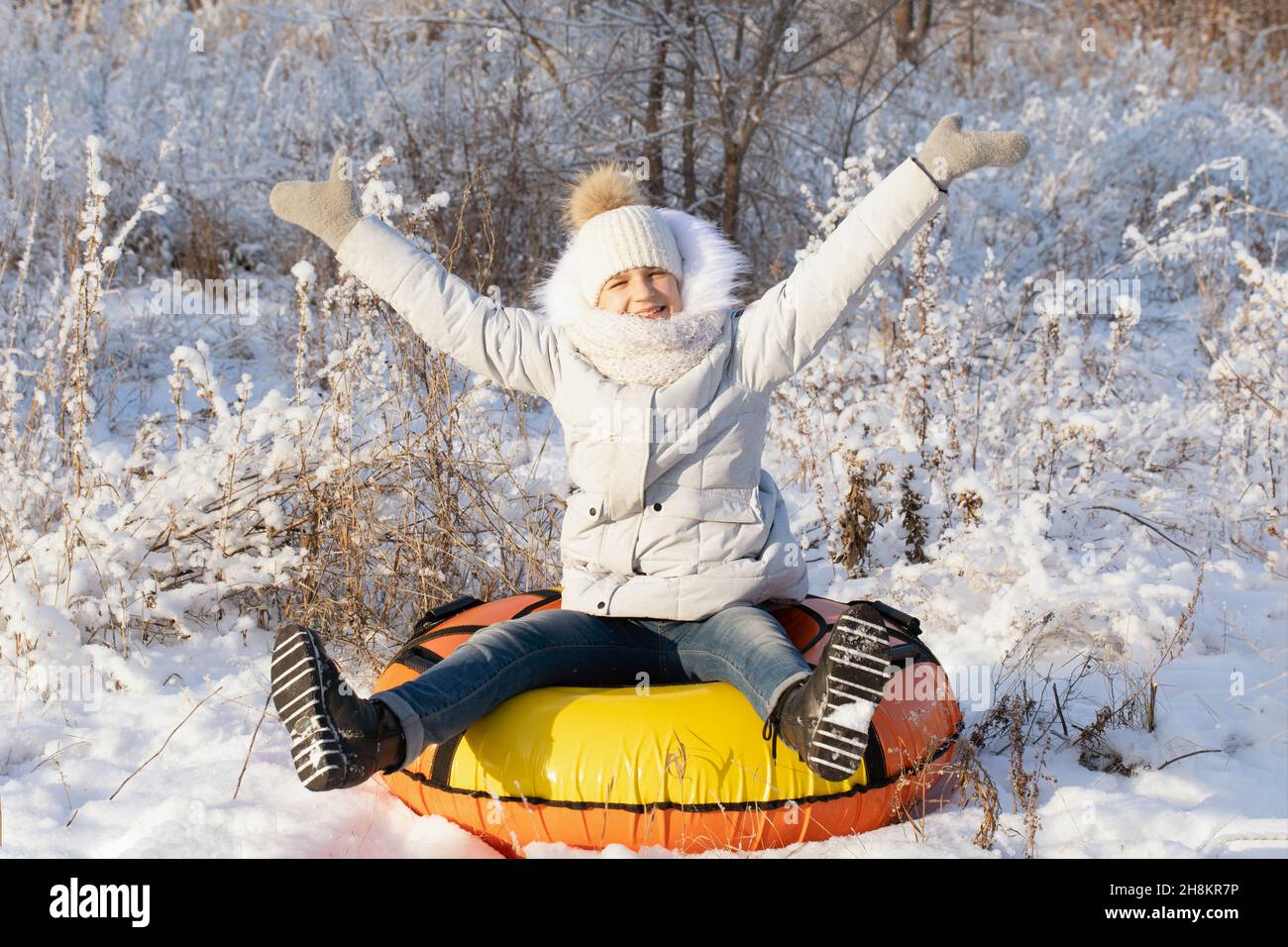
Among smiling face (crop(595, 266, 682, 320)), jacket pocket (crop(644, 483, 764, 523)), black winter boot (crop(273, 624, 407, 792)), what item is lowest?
black winter boot (crop(273, 624, 407, 792))

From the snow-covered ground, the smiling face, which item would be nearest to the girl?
the smiling face

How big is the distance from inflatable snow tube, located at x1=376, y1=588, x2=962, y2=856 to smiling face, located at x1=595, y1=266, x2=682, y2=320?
927mm

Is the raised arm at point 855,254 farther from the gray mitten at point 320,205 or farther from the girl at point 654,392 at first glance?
the gray mitten at point 320,205

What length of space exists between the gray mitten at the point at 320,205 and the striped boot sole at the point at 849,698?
1.54m

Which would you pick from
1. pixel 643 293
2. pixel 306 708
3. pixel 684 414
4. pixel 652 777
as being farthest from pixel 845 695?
pixel 643 293

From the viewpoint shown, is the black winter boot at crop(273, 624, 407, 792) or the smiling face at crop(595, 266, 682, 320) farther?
the smiling face at crop(595, 266, 682, 320)

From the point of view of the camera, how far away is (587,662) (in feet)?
8.74

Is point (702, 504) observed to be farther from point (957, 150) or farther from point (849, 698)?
point (957, 150)

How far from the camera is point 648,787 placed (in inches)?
90.7

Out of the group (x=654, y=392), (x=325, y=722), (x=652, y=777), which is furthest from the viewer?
(x=654, y=392)

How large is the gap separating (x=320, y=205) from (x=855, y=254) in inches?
49.6

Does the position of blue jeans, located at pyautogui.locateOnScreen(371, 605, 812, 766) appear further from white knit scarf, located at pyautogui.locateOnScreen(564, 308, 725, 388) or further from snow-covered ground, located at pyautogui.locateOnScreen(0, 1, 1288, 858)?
white knit scarf, located at pyautogui.locateOnScreen(564, 308, 725, 388)

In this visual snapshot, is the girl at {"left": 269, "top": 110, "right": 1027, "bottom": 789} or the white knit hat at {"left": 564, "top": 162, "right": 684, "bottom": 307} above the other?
the white knit hat at {"left": 564, "top": 162, "right": 684, "bottom": 307}

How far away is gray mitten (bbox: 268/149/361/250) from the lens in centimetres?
276
